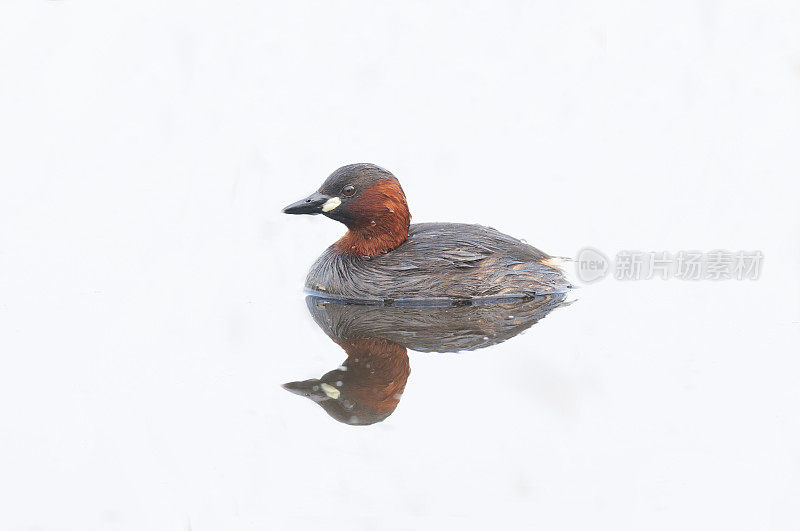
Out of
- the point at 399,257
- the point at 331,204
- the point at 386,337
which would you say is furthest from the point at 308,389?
the point at 331,204

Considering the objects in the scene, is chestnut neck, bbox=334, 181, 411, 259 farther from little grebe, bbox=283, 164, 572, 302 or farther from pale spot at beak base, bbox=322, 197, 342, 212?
pale spot at beak base, bbox=322, 197, 342, 212

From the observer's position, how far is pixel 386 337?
573cm

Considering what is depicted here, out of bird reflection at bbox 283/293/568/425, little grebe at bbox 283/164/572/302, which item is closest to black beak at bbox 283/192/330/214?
little grebe at bbox 283/164/572/302

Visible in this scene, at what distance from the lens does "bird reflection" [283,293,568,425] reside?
484 centimetres

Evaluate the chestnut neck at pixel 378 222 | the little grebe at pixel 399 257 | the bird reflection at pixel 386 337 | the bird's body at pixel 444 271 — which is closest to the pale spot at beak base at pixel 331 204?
the little grebe at pixel 399 257

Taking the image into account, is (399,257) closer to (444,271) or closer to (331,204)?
(444,271)

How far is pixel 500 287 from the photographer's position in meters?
6.55

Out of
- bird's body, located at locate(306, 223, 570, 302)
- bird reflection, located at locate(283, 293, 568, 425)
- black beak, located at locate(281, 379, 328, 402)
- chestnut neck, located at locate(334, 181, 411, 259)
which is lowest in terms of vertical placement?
black beak, located at locate(281, 379, 328, 402)

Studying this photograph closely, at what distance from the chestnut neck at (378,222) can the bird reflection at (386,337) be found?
451mm

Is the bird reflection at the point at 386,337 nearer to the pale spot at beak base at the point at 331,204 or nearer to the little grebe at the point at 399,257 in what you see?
the little grebe at the point at 399,257

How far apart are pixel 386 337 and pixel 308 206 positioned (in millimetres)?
1341

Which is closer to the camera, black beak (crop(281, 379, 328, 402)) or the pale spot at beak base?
black beak (crop(281, 379, 328, 402))

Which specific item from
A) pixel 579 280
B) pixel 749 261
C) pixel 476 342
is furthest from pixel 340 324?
pixel 749 261

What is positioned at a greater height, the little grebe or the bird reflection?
the little grebe
